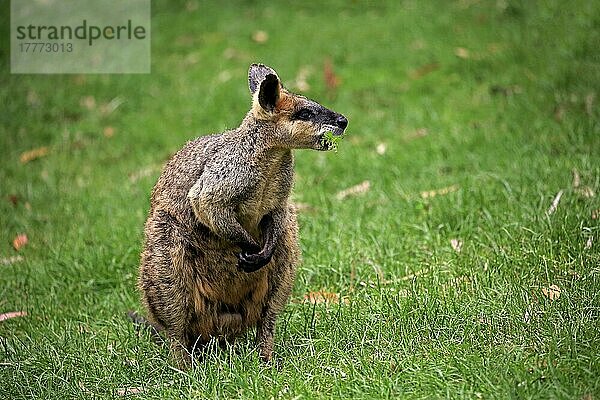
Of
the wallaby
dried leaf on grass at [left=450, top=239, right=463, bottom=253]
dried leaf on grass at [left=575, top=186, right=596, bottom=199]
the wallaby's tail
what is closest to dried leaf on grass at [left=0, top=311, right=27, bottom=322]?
the wallaby's tail

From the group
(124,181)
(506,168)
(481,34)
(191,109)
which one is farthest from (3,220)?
(481,34)

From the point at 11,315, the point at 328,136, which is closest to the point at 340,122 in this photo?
the point at 328,136

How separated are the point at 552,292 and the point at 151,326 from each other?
85.8 inches

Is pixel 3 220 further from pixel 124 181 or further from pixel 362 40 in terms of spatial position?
pixel 362 40

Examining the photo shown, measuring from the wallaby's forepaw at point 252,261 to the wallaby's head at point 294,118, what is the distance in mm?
569

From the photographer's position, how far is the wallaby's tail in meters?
4.86

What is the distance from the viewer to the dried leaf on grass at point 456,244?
546 centimetres

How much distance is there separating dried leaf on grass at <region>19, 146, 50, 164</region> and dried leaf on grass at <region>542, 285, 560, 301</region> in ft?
18.8

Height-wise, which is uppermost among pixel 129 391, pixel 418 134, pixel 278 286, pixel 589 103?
pixel 589 103

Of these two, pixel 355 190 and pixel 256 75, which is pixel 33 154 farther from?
pixel 256 75

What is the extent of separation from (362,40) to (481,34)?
1325 millimetres

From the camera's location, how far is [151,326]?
4.94 m

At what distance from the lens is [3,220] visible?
23.7 ft

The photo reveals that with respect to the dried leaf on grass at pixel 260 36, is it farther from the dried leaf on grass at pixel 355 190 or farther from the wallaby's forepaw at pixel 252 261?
the wallaby's forepaw at pixel 252 261
